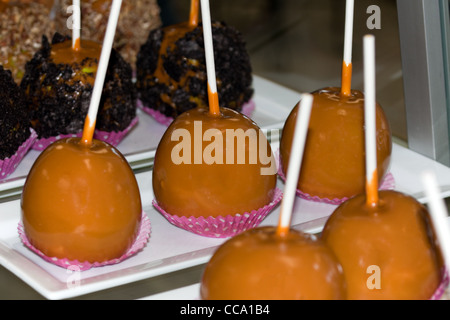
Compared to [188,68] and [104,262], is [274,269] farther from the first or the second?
[188,68]

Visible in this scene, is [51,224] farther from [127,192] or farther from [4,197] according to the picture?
[4,197]

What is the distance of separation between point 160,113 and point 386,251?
0.71 meters

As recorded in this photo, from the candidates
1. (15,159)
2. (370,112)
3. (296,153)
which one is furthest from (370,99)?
(15,159)

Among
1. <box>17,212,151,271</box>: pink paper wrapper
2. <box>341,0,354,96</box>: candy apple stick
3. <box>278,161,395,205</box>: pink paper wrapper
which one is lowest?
<box>278,161,395,205</box>: pink paper wrapper

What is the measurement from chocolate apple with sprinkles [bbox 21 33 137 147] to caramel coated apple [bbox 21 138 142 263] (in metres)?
0.33

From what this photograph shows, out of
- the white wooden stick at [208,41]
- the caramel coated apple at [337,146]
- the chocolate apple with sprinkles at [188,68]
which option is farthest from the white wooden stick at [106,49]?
the chocolate apple with sprinkles at [188,68]

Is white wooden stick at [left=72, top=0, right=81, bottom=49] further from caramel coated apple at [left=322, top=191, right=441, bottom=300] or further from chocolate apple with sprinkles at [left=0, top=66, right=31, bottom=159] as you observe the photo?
caramel coated apple at [left=322, top=191, right=441, bottom=300]

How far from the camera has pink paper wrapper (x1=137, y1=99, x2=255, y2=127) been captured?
145 cm

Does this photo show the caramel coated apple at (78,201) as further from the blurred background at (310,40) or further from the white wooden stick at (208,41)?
the blurred background at (310,40)

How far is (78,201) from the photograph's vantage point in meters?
0.95

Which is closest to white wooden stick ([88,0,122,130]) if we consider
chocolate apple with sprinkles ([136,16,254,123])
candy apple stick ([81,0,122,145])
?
candy apple stick ([81,0,122,145])

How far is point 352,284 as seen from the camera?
833 millimetres

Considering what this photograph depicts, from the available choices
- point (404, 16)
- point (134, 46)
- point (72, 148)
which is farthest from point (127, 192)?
point (134, 46)

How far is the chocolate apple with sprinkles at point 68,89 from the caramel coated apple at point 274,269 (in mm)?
601
